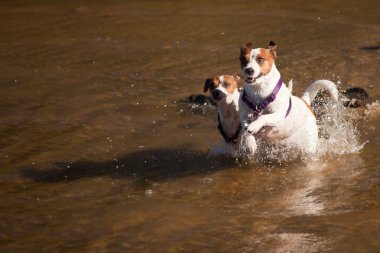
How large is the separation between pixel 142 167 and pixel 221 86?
122 cm

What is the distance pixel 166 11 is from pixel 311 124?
843cm

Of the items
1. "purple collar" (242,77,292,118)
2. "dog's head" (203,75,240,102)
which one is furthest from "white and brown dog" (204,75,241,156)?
"purple collar" (242,77,292,118)

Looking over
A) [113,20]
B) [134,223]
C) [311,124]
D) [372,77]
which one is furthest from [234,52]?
[134,223]

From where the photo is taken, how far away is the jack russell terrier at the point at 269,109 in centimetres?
747

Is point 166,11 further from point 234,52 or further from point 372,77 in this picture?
point 372,77

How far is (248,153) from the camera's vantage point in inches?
300

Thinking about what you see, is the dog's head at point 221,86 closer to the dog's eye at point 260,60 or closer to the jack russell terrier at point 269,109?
the jack russell terrier at point 269,109

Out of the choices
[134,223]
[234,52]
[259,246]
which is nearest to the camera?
[259,246]

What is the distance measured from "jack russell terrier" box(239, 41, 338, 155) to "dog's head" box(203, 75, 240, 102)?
1.15ft

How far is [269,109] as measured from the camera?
25.0 ft

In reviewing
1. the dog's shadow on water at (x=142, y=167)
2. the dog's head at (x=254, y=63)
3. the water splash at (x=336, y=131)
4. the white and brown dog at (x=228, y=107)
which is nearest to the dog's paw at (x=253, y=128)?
the dog's head at (x=254, y=63)

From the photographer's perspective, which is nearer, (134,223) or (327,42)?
(134,223)

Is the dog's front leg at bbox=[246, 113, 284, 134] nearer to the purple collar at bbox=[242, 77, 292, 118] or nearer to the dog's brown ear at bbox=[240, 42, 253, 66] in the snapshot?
the purple collar at bbox=[242, 77, 292, 118]

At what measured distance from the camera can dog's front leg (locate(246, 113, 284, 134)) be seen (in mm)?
7402
